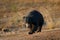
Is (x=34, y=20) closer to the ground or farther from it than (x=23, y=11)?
closer to the ground

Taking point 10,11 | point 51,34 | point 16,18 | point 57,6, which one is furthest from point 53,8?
point 51,34

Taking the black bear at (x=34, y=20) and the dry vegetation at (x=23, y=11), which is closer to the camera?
the black bear at (x=34, y=20)

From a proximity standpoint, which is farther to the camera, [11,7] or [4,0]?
[4,0]

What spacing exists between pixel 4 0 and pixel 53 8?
452 cm

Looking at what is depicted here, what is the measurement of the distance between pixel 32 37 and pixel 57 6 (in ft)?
46.5

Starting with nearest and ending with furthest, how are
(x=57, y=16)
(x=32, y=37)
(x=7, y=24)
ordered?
1. (x=32, y=37)
2. (x=7, y=24)
3. (x=57, y=16)

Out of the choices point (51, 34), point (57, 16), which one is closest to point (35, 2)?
point (57, 16)

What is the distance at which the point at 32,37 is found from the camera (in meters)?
13.4

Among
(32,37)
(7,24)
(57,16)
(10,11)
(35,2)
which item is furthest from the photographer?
(35,2)

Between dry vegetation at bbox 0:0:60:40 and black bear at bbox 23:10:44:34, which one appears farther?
dry vegetation at bbox 0:0:60:40

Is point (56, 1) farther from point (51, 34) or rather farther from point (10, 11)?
point (51, 34)

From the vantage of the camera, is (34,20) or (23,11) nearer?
(34,20)

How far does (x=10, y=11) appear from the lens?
84.8 feet

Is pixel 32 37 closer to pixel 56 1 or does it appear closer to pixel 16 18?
pixel 16 18
